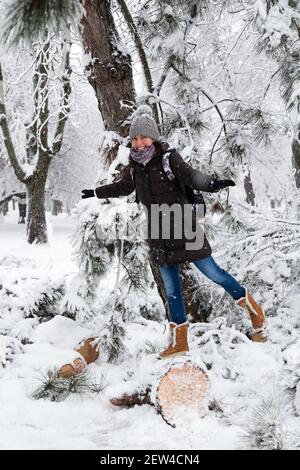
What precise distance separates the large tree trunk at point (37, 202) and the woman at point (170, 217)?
906 centimetres

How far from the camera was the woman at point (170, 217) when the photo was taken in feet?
10.9

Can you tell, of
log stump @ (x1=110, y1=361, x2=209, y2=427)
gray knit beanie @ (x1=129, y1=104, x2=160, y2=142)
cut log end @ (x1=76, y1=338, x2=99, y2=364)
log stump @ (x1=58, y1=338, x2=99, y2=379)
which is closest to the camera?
log stump @ (x1=110, y1=361, x2=209, y2=427)

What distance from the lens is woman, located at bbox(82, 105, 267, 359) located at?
3330 mm

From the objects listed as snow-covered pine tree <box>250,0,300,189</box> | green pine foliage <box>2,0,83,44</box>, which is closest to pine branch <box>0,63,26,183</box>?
snow-covered pine tree <box>250,0,300,189</box>

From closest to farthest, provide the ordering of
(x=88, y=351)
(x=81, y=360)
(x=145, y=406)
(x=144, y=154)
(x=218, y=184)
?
1. (x=218, y=184)
2. (x=145, y=406)
3. (x=144, y=154)
4. (x=81, y=360)
5. (x=88, y=351)

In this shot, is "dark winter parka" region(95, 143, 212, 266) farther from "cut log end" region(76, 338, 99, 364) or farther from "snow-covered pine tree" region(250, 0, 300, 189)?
"cut log end" region(76, 338, 99, 364)

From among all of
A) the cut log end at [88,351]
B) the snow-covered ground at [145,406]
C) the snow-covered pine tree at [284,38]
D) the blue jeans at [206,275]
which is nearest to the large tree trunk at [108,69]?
the blue jeans at [206,275]

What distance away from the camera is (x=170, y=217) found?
11.3 ft

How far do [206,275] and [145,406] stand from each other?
3.57ft

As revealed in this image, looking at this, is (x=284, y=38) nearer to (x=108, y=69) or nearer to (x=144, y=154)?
(x=144, y=154)

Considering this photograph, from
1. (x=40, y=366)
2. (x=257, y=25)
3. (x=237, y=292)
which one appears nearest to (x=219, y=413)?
(x=237, y=292)

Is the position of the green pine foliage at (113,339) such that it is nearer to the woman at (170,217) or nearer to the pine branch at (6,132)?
the woman at (170,217)

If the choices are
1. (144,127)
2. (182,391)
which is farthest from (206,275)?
(144,127)

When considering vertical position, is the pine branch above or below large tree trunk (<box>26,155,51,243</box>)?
above
